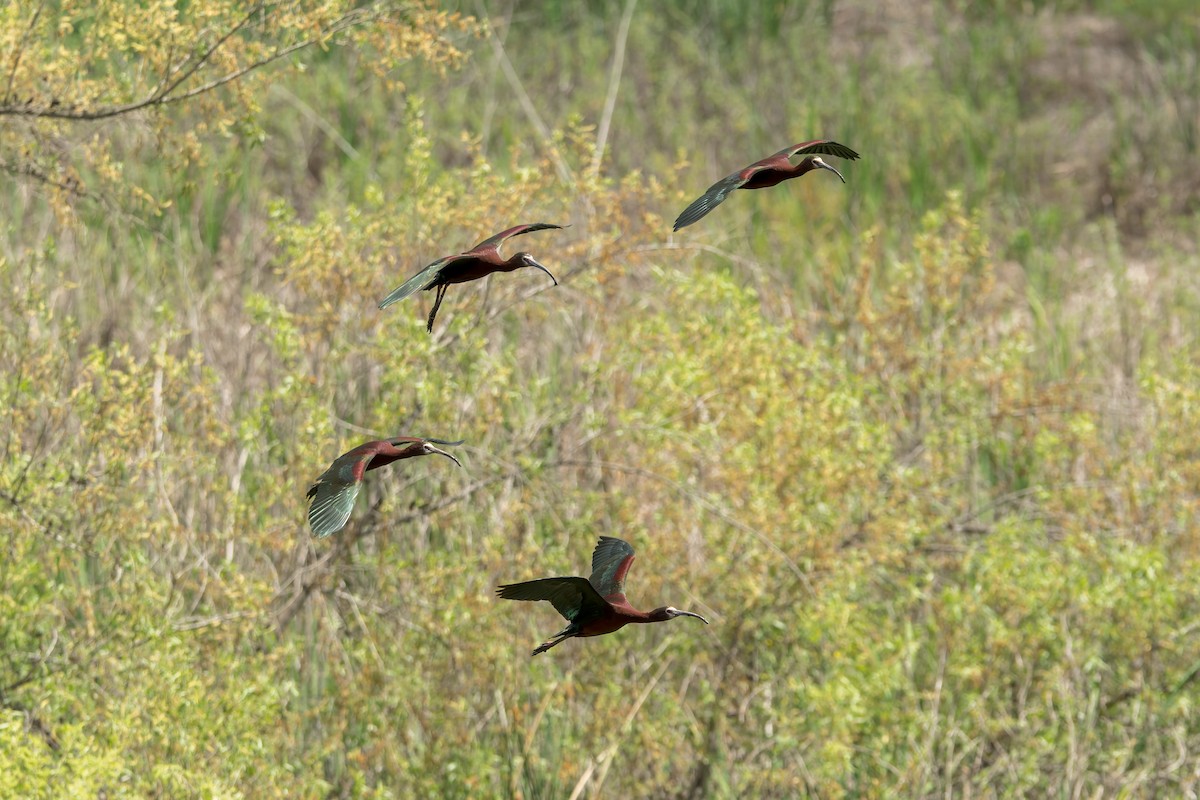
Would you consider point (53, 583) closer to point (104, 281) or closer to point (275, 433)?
point (275, 433)

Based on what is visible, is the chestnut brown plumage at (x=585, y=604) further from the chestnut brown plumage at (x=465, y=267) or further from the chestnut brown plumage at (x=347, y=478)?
the chestnut brown plumage at (x=465, y=267)

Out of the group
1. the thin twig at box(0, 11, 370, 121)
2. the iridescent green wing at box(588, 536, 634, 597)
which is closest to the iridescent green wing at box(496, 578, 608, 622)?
the iridescent green wing at box(588, 536, 634, 597)

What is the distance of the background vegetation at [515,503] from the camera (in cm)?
709

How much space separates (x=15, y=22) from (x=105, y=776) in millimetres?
2490

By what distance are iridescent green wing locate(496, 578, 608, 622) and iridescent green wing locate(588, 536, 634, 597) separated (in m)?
0.32

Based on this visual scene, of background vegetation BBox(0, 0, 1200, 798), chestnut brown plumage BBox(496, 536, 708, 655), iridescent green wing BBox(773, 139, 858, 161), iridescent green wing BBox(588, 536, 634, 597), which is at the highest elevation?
iridescent green wing BBox(773, 139, 858, 161)

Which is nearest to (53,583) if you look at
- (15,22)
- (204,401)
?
(204,401)

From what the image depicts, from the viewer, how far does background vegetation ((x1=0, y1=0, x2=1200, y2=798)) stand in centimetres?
709

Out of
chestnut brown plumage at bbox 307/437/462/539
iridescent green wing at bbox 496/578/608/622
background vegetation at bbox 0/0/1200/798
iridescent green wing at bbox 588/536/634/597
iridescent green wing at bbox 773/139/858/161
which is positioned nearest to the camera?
iridescent green wing at bbox 496/578/608/622

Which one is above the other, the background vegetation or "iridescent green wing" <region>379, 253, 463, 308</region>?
"iridescent green wing" <region>379, 253, 463, 308</region>

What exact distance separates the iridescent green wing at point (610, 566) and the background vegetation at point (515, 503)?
2.09 m

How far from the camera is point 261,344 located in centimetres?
939

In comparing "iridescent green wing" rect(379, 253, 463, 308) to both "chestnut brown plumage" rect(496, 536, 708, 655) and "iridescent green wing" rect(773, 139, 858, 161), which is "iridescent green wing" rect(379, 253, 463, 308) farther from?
"iridescent green wing" rect(773, 139, 858, 161)

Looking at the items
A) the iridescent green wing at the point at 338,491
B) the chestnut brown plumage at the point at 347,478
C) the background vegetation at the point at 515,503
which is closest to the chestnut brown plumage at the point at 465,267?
the chestnut brown plumage at the point at 347,478
